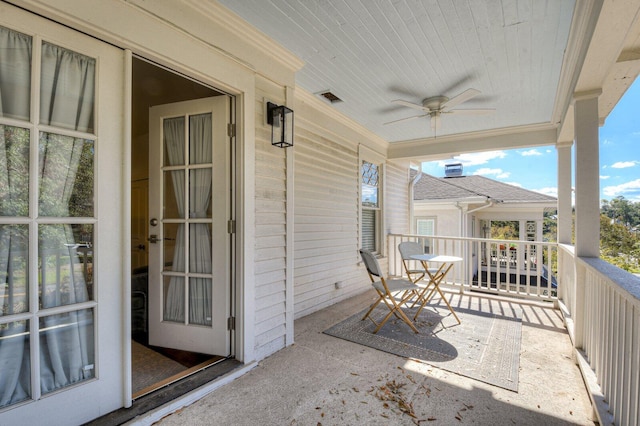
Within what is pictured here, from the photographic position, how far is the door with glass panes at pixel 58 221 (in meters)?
1.45

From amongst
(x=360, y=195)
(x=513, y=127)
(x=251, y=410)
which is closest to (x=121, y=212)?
(x=251, y=410)

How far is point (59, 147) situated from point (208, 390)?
180 cm

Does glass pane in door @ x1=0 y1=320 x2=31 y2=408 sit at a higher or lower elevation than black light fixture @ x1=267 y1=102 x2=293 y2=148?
lower

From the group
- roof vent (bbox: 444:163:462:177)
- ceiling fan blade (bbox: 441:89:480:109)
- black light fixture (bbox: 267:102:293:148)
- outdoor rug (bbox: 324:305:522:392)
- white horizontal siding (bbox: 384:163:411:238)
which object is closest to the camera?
outdoor rug (bbox: 324:305:522:392)

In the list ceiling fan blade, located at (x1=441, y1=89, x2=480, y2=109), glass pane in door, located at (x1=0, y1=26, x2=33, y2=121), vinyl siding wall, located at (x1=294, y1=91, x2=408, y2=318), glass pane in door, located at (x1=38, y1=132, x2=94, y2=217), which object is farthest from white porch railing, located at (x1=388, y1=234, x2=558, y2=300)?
glass pane in door, located at (x1=0, y1=26, x2=33, y2=121)

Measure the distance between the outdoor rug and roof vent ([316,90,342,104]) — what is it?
9.36 feet

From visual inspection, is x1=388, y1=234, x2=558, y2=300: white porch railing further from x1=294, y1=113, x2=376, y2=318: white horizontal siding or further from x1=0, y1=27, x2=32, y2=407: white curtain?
x1=0, y1=27, x2=32, y2=407: white curtain

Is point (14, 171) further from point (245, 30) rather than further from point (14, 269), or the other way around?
point (245, 30)

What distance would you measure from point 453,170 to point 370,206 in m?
8.15

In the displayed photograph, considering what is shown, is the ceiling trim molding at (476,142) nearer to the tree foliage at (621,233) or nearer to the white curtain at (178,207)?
the tree foliage at (621,233)

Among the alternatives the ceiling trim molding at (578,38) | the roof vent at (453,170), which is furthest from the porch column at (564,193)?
the roof vent at (453,170)

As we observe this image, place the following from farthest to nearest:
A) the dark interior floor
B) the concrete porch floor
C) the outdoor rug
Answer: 1. the outdoor rug
2. the concrete porch floor
3. the dark interior floor

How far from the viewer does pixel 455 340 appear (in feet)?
10.1

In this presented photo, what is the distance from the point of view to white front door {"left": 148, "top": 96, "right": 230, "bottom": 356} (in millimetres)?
2537
